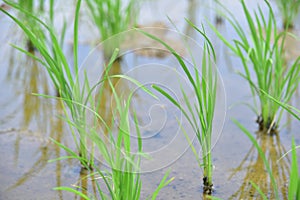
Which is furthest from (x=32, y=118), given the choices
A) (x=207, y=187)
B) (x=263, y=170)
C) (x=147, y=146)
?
(x=263, y=170)

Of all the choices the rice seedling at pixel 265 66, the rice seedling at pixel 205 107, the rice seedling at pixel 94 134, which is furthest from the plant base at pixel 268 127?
the rice seedling at pixel 94 134

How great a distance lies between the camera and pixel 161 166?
2.23m


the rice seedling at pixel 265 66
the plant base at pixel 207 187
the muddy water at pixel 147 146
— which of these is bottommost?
the plant base at pixel 207 187

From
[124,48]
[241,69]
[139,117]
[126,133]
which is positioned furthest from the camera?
[124,48]

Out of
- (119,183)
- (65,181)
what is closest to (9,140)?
(65,181)

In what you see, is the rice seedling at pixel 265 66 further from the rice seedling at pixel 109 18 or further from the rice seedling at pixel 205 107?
the rice seedling at pixel 109 18

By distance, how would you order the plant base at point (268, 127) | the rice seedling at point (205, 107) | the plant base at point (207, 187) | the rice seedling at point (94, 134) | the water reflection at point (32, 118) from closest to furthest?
1. the rice seedling at point (94, 134)
2. the rice seedling at point (205, 107)
3. the plant base at point (207, 187)
4. the water reflection at point (32, 118)
5. the plant base at point (268, 127)

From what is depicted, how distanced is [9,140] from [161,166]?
71 centimetres

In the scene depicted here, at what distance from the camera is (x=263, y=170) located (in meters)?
2.24

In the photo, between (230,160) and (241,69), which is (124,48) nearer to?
(241,69)

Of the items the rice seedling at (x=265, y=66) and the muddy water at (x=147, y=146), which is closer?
the muddy water at (x=147, y=146)

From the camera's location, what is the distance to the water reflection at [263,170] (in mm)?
2078

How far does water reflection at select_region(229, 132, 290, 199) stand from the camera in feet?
6.82

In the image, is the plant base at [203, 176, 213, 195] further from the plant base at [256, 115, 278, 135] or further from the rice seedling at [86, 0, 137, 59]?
the rice seedling at [86, 0, 137, 59]
